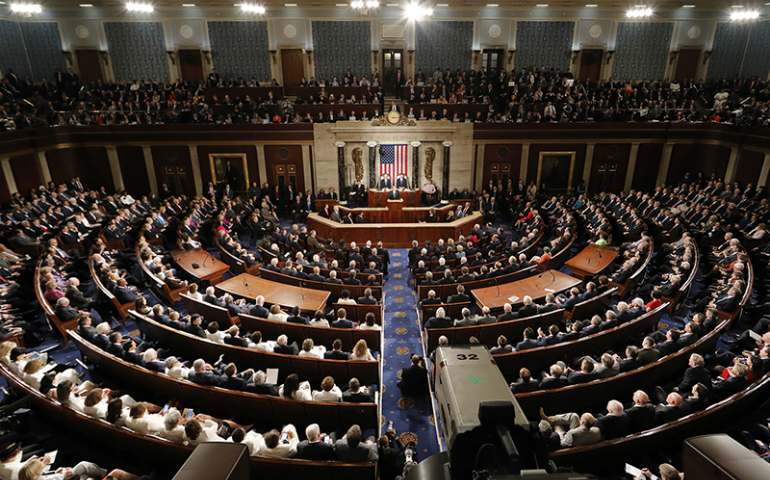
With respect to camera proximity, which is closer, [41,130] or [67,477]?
[67,477]

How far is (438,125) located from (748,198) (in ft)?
38.9

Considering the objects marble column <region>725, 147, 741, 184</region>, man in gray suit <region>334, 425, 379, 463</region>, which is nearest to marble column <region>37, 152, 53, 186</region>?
man in gray suit <region>334, 425, 379, 463</region>

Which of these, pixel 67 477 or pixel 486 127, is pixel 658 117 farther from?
pixel 67 477

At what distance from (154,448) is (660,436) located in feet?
19.7

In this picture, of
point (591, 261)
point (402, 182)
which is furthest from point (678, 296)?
point (402, 182)

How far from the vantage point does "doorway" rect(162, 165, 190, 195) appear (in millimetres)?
19219

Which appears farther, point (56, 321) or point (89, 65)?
point (89, 65)

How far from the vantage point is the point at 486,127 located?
60.6 ft

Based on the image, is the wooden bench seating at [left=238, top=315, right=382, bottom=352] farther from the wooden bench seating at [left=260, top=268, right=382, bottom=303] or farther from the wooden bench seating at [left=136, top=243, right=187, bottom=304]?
the wooden bench seating at [left=136, top=243, right=187, bottom=304]

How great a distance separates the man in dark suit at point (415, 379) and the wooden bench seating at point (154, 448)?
7.52ft

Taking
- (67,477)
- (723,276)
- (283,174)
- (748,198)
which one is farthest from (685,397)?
(283,174)

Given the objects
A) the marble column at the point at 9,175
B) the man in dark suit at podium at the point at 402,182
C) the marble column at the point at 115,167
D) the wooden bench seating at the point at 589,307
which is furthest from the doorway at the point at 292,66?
the wooden bench seating at the point at 589,307

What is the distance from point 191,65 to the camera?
22047mm

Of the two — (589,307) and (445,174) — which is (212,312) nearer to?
(589,307)
